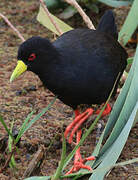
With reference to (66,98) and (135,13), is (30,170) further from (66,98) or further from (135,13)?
(135,13)

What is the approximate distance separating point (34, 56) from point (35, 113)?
0.74 m

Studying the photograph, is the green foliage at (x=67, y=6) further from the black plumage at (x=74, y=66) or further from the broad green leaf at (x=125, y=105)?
the broad green leaf at (x=125, y=105)

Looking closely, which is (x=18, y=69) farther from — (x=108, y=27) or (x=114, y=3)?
(x=114, y=3)

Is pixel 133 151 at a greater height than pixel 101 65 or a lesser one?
lesser

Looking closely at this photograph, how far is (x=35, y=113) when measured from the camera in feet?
10.5

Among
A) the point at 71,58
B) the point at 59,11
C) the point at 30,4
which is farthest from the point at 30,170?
the point at 30,4

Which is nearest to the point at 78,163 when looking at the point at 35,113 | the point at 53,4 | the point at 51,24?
the point at 35,113

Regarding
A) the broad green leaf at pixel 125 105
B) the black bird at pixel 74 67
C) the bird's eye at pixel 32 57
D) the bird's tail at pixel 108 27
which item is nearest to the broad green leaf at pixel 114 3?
the bird's tail at pixel 108 27

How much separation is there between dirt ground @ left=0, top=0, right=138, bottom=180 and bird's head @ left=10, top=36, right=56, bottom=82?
0.46 m

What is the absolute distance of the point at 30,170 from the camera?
2.20 meters

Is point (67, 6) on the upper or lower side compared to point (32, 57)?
lower

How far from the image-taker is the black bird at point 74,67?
8.52 feet

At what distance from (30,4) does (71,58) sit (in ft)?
8.77

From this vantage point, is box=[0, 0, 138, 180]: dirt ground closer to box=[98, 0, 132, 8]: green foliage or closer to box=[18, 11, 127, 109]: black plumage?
box=[18, 11, 127, 109]: black plumage
